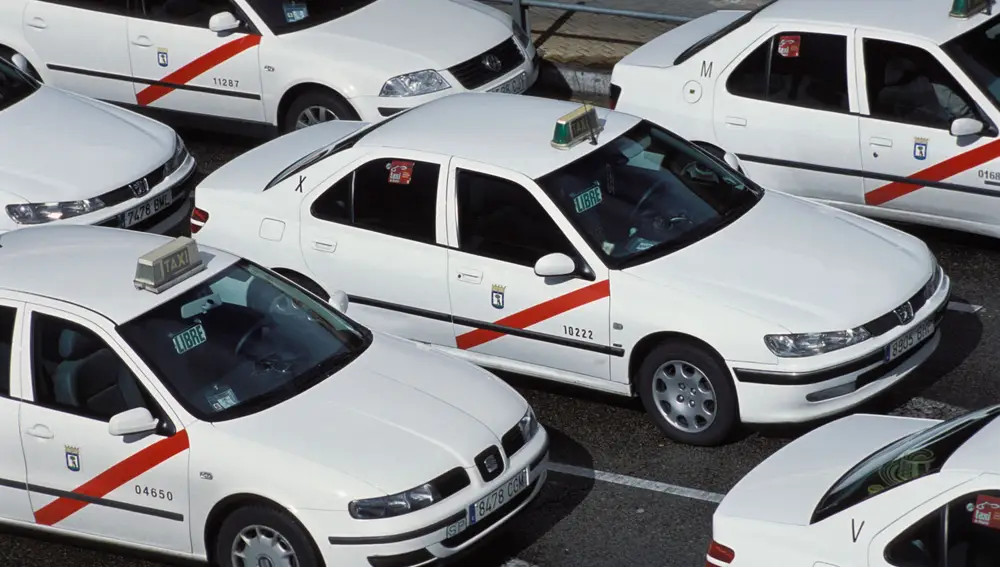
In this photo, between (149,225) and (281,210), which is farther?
(149,225)

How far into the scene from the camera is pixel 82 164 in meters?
11.2

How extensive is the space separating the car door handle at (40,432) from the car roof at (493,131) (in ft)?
9.27

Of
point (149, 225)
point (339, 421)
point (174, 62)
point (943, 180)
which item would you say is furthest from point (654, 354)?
point (174, 62)

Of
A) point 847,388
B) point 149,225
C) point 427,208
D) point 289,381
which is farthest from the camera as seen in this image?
point 149,225

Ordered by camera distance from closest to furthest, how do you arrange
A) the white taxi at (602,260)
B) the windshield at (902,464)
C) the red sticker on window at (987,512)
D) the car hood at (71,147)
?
the red sticker on window at (987,512), the windshield at (902,464), the white taxi at (602,260), the car hood at (71,147)

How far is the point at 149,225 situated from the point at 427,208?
9.22 feet

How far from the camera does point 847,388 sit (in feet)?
27.6

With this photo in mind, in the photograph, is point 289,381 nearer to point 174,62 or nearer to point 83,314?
point 83,314

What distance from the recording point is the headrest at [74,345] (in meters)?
7.66

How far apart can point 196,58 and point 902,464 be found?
26.7 feet

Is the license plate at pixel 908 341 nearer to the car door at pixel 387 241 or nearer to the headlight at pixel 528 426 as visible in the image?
the headlight at pixel 528 426

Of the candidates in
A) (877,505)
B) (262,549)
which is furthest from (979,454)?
(262,549)

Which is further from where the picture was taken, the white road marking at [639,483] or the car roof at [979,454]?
the white road marking at [639,483]

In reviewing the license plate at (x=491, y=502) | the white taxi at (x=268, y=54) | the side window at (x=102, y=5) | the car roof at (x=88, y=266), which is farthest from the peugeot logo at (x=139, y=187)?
the license plate at (x=491, y=502)
